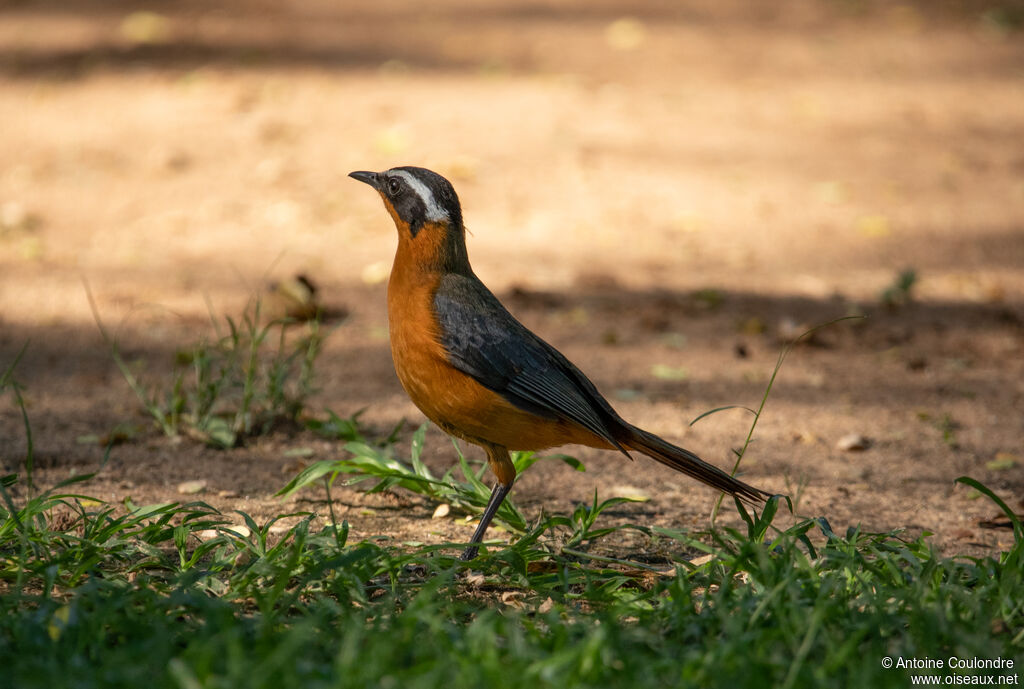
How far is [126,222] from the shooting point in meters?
8.42

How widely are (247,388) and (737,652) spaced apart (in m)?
2.77

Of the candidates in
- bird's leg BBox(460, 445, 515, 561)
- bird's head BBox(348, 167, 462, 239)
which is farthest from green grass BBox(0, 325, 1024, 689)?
bird's head BBox(348, 167, 462, 239)

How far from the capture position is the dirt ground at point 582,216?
5.17 metres

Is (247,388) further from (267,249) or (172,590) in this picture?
(267,249)

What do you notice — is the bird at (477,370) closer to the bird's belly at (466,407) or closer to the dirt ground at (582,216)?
the bird's belly at (466,407)

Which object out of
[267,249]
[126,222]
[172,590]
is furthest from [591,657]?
[126,222]

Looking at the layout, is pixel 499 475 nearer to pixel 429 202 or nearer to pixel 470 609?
pixel 470 609

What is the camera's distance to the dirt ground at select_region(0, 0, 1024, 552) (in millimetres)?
5168

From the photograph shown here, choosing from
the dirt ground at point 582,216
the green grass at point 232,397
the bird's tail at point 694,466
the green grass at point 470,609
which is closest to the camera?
the green grass at point 470,609

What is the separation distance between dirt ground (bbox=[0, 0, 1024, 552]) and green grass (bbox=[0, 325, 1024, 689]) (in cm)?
61

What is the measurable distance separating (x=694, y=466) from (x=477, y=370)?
33.8 inches

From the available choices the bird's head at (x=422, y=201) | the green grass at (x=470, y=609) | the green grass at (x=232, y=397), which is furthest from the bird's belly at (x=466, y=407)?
the green grass at (x=232, y=397)

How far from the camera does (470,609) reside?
3338 millimetres

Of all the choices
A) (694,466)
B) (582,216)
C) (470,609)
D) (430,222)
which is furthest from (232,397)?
(582,216)
